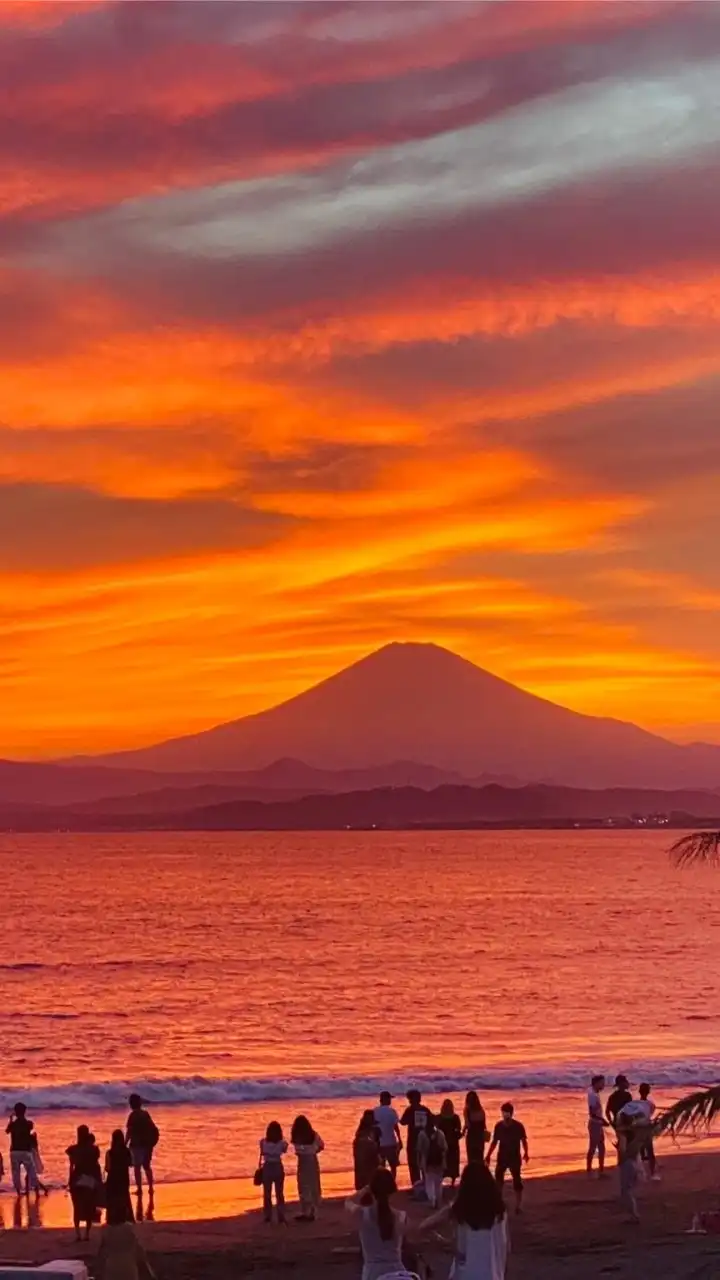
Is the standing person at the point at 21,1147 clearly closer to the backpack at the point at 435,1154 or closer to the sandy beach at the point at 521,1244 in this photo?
the sandy beach at the point at 521,1244

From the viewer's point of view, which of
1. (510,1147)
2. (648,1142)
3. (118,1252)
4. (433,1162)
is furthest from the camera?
(648,1142)

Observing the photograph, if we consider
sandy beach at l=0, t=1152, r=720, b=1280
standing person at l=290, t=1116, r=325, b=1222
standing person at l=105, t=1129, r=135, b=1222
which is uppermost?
standing person at l=105, t=1129, r=135, b=1222

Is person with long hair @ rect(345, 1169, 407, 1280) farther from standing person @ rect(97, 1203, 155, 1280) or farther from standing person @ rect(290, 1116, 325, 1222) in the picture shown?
standing person @ rect(290, 1116, 325, 1222)

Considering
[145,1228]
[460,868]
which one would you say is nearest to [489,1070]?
[145,1228]

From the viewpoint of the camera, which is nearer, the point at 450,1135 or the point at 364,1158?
the point at 364,1158

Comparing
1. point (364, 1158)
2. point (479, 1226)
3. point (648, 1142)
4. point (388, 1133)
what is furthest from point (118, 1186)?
point (648, 1142)

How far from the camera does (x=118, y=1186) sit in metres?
16.6

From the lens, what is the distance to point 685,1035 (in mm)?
53062

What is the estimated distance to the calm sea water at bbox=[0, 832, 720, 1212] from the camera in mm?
36906

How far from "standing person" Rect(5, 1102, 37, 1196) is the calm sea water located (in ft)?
12.9

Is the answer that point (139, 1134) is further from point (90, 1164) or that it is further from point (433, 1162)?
point (433, 1162)

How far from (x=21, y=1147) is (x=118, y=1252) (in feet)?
37.8

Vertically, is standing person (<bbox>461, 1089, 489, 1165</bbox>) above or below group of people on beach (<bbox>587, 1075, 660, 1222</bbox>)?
above

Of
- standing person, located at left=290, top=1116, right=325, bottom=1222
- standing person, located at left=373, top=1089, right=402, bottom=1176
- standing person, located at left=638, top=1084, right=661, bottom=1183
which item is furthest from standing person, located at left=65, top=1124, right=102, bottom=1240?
standing person, located at left=638, top=1084, right=661, bottom=1183
